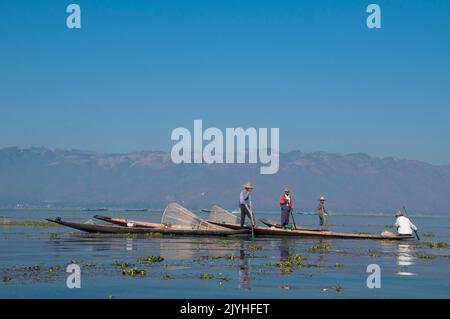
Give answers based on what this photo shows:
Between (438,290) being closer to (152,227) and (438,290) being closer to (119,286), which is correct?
(119,286)

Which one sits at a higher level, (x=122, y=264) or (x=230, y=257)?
(x=122, y=264)

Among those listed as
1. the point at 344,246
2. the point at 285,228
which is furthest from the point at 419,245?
the point at 285,228

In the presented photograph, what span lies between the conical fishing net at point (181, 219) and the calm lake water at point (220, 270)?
13.5ft

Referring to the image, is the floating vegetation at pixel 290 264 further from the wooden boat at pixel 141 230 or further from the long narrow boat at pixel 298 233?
the wooden boat at pixel 141 230

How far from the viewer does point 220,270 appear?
27.2m

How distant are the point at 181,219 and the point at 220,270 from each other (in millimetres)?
21946

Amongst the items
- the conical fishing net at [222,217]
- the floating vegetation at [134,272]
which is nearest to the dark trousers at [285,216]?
the conical fishing net at [222,217]

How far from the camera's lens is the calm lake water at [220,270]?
21.7 meters

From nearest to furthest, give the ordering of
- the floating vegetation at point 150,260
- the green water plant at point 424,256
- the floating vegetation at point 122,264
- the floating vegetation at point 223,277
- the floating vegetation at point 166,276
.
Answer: the floating vegetation at point 223,277 < the floating vegetation at point 166,276 < the floating vegetation at point 122,264 < the floating vegetation at point 150,260 < the green water plant at point 424,256

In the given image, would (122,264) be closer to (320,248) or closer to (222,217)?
(320,248)

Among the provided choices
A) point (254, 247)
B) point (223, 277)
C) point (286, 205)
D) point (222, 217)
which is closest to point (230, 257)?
point (254, 247)

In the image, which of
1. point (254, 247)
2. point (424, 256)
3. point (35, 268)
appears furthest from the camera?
point (254, 247)

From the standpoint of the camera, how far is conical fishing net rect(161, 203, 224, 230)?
48.0 metres

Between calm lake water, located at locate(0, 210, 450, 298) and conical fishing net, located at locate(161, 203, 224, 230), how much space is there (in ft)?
13.5
